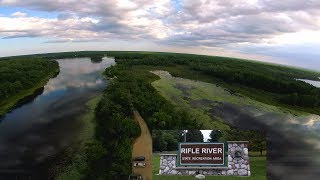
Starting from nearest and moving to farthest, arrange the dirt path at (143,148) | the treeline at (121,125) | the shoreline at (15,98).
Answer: the dirt path at (143,148) → the treeline at (121,125) → the shoreline at (15,98)

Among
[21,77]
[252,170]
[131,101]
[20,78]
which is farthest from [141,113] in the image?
[21,77]

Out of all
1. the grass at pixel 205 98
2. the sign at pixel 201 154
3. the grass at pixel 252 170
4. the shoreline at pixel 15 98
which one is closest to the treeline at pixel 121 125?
the grass at pixel 252 170

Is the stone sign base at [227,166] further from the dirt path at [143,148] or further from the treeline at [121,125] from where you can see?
the treeline at [121,125]

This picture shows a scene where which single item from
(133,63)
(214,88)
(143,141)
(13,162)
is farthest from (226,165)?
(133,63)

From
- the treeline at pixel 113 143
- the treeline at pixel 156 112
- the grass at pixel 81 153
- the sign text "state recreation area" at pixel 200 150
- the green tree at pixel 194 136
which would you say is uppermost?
the green tree at pixel 194 136

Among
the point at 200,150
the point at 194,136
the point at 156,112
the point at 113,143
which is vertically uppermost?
the point at 194,136

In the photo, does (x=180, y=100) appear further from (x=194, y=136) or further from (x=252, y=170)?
(x=252, y=170)

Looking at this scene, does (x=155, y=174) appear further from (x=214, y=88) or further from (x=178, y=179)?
(x=214, y=88)
